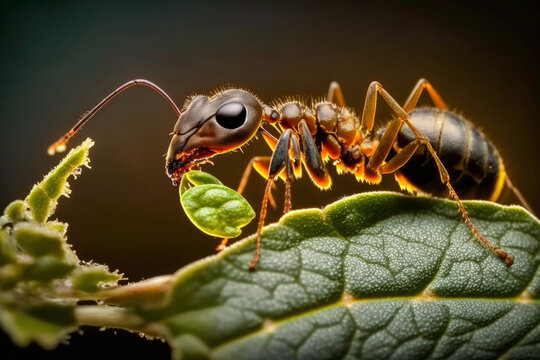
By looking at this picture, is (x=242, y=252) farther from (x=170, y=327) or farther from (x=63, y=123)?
(x=63, y=123)

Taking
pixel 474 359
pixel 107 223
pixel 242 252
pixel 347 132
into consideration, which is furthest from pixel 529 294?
pixel 107 223

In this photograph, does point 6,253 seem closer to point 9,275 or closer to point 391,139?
point 9,275

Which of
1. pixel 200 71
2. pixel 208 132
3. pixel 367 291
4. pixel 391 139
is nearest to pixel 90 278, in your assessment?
pixel 367 291

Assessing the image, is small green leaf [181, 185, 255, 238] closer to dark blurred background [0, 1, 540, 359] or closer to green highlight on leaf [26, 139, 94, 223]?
green highlight on leaf [26, 139, 94, 223]

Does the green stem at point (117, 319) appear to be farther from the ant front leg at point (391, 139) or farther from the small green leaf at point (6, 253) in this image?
the ant front leg at point (391, 139)

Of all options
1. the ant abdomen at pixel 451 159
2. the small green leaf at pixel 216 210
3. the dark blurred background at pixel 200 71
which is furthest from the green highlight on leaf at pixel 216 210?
the dark blurred background at pixel 200 71

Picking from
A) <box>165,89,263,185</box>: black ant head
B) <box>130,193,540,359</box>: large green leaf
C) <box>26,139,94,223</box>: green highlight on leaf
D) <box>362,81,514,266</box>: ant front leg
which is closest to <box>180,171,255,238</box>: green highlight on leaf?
<box>130,193,540,359</box>: large green leaf
